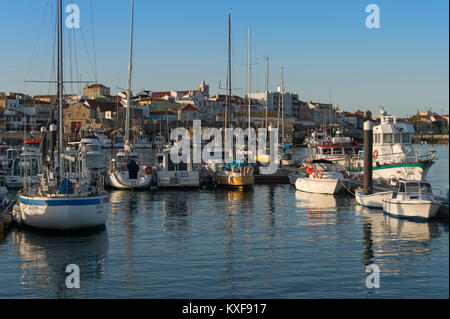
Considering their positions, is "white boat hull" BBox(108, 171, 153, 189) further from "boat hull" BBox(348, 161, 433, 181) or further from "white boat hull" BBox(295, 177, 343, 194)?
"boat hull" BBox(348, 161, 433, 181)

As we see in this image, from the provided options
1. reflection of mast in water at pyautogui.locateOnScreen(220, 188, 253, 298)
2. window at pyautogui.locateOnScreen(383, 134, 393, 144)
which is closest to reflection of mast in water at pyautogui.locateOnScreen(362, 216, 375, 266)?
reflection of mast in water at pyautogui.locateOnScreen(220, 188, 253, 298)

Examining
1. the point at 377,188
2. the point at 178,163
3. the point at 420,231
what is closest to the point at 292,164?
the point at 178,163

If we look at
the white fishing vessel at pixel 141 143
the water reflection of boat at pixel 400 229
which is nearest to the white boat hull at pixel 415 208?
the water reflection of boat at pixel 400 229

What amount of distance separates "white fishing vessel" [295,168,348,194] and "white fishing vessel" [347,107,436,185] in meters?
2.89

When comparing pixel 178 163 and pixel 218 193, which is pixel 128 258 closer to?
pixel 218 193

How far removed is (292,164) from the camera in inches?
2137

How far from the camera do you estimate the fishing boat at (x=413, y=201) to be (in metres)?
25.2

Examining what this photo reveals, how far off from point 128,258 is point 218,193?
59.6 ft

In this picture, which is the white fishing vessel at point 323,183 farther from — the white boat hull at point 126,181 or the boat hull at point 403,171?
the white boat hull at point 126,181

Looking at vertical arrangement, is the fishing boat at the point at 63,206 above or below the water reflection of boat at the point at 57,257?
above

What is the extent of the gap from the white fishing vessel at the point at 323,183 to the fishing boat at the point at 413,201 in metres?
8.63

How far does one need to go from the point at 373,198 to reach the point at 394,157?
403 inches

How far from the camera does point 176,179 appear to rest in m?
38.7

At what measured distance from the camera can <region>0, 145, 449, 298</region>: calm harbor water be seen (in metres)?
15.6
